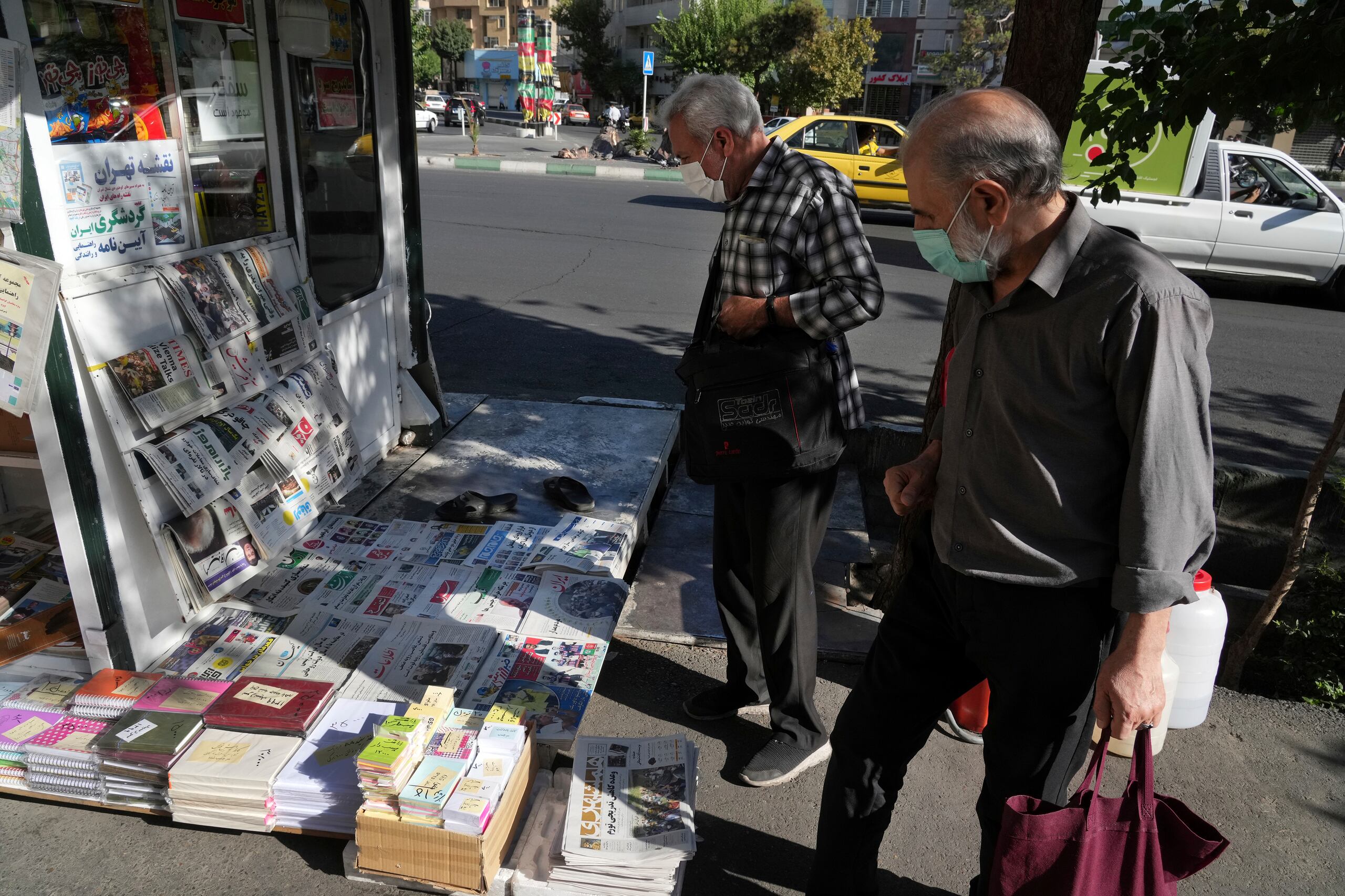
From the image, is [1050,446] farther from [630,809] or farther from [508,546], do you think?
[508,546]

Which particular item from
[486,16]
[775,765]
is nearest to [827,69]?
[775,765]

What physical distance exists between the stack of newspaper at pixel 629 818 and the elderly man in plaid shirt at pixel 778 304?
299 mm

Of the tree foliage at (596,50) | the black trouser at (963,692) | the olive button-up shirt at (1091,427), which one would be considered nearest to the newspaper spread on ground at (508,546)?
the black trouser at (963,692)

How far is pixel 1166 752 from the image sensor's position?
9.81 feet

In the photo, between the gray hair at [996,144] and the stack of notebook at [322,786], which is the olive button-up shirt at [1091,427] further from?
the stack of notebook at [322,786]

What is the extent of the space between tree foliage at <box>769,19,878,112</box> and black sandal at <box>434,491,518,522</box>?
2577 cm

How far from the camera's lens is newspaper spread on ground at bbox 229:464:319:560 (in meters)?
3.18

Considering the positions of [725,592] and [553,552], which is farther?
[553,552]

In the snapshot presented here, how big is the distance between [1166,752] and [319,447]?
3183mm

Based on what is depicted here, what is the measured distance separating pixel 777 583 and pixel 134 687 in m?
1.88

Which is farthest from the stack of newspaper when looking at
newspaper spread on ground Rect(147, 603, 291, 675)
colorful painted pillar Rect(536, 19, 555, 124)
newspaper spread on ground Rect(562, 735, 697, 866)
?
colorful painted pillar Rect(536, 19, 555, 124)

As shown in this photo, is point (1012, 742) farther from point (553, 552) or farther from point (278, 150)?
point (278, 150)

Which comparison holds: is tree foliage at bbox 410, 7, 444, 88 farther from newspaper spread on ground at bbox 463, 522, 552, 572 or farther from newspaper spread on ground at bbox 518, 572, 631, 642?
newspaper spread on ground at bbox 518, 572, 631, 642

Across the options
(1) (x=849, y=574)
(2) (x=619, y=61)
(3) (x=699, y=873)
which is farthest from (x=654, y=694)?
(2) (x=619, y=61)
